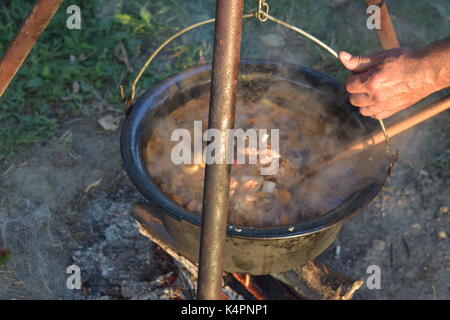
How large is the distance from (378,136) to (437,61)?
39cm

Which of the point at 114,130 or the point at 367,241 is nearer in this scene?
the point at 367,241

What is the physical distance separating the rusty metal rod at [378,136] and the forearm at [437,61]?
95 mm

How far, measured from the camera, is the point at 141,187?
2.02 m

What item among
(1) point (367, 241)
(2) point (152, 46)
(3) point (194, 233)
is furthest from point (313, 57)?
(3) point (194, 233)

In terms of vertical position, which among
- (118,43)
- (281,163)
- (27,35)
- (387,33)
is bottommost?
(281,163)

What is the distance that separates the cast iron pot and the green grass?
1.35 meters

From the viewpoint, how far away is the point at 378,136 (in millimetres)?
2201

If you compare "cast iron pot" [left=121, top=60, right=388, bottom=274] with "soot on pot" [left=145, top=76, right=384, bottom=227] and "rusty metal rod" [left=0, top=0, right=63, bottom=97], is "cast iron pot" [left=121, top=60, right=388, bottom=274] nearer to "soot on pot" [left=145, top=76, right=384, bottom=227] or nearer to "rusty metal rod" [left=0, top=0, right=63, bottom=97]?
"soot on pot" [left=145, top=76, right=384, bottom=227]

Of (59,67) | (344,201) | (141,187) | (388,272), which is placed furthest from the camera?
(59,67)
